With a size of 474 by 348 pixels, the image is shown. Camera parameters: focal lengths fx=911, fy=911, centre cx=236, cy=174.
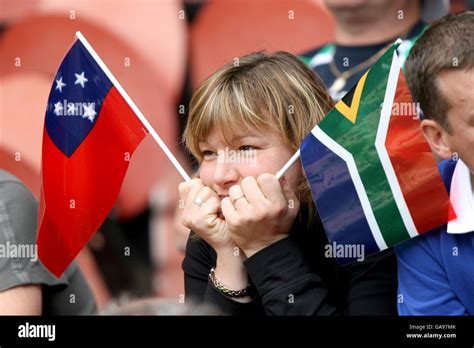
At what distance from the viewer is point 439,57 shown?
79.5 inches

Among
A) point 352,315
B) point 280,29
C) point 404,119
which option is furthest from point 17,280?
point 280,29

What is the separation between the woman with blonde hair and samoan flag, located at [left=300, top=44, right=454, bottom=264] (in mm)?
82

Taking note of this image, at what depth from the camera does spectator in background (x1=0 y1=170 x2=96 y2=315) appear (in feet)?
7.20

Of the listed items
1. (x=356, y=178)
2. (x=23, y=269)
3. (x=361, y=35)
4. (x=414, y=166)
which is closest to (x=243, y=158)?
(x=356, y=178)

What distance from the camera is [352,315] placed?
2080 mm

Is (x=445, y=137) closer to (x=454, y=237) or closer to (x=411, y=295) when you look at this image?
(x=454, y=237)

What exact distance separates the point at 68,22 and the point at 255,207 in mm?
1696

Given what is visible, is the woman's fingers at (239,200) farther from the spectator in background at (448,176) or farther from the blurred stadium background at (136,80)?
the blurred stadium background at (136,80)

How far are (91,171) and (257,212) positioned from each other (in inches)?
21.2

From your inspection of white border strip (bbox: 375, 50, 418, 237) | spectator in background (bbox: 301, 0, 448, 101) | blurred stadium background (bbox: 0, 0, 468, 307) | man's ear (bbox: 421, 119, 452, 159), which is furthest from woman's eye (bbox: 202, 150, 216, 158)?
blurred stadium background (bbox: 0, 0, 468, 307)

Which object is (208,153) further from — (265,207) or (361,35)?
(361,35)

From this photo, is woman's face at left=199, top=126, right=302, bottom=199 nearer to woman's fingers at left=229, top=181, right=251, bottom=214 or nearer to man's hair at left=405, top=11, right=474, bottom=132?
woman's fingers at left=229, top=181, right=251, bottom=214

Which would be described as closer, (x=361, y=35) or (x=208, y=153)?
(x=208, y=153)

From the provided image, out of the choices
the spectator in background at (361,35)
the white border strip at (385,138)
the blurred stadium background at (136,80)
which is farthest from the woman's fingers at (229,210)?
the blurred stadium background at (136,80)
